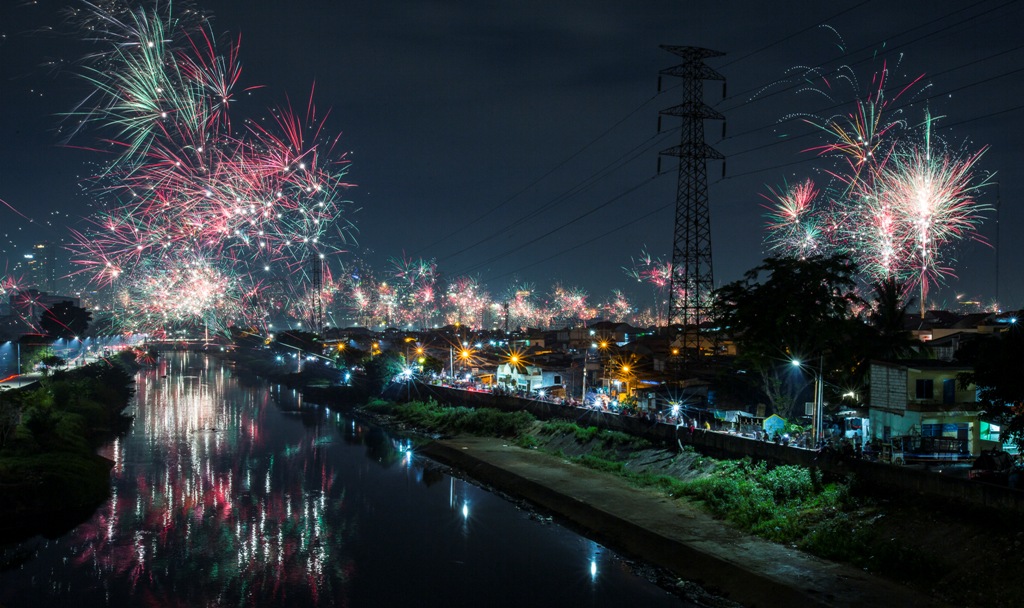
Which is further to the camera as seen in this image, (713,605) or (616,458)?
(616,458)

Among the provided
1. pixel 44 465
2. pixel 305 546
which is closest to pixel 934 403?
pixel 305 546

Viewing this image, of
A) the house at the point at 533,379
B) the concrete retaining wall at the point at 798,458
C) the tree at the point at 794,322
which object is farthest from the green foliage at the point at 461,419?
the tree at the point at 794,322

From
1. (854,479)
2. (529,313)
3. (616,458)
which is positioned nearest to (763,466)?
Answer: (854,479)

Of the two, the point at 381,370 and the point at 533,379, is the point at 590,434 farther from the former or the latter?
the point at 381,370

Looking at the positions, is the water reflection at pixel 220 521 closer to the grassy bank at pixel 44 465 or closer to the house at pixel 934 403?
the grassy bank at pixel 44 465

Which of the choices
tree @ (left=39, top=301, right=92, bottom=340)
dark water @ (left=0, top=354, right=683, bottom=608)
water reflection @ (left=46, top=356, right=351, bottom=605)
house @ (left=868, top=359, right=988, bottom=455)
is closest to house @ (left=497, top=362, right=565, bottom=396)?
dark water @ (left=0, top=354, right=683, bottom=608)

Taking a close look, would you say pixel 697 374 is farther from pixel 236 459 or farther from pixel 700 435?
pixel 236 459
